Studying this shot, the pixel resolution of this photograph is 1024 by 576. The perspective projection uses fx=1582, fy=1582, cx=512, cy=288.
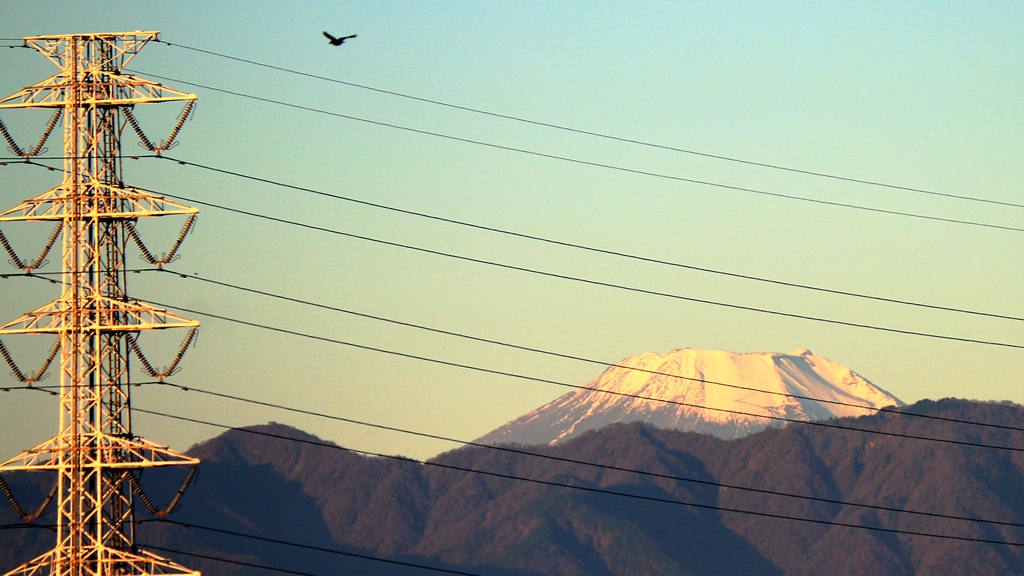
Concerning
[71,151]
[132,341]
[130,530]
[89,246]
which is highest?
[71,151]

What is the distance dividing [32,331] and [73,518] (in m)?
8.57

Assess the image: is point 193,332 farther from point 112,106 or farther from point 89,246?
point 112,106

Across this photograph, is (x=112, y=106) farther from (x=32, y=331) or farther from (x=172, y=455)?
(x=172, y=455)

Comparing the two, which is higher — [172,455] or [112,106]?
[112,106]

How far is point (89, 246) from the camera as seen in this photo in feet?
238

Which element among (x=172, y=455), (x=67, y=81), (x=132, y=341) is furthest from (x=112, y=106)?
(x=172, y=455)

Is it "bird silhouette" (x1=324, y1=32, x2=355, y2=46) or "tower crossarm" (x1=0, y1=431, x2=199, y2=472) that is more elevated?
"bird silhouette" (x1=324, y1=32, x2=355, y2=46)

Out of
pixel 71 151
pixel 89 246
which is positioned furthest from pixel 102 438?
pixel 71 151

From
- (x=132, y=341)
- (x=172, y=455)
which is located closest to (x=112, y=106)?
(x=132, y=341)

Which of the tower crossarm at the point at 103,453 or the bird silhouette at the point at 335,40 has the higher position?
the bird silhouette at the point at 335,40

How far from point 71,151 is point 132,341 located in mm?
9237

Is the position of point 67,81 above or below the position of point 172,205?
above

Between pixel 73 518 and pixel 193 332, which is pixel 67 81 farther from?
pixel 73 518

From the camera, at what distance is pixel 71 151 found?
72750mm
